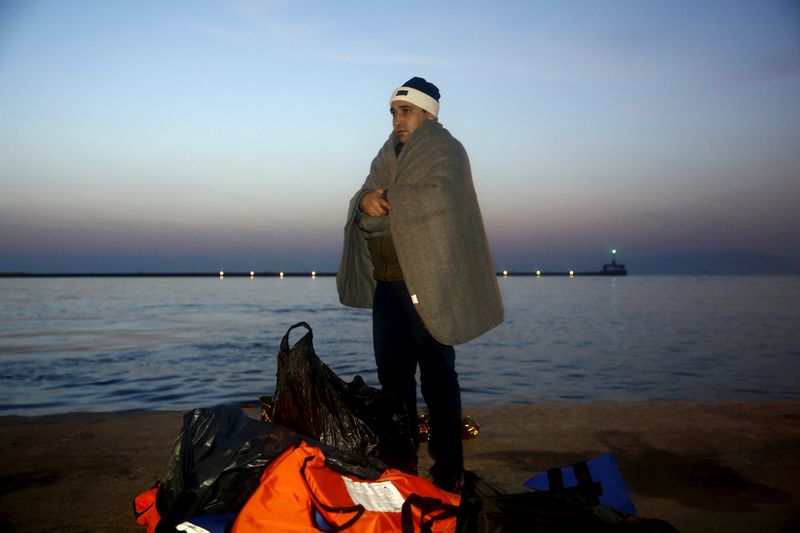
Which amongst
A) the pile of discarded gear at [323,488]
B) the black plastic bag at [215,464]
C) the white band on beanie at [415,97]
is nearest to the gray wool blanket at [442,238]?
the white band on beanie at [415,97]

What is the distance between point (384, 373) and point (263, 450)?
0.98 meters

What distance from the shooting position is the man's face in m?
3.30

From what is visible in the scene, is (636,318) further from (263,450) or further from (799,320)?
(263,450)

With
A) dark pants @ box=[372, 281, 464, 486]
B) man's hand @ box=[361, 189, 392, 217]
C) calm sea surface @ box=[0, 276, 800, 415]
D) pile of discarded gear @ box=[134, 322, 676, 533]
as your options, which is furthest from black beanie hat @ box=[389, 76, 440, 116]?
calm sea surface @ box=[0, 276, 800, 415]

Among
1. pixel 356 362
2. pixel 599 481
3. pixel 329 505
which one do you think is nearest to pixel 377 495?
pixel 329 505

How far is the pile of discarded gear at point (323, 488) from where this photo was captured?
1.83 m

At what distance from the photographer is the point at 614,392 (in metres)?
9.46

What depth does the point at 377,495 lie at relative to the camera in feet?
7.20

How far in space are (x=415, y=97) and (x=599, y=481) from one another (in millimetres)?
1958

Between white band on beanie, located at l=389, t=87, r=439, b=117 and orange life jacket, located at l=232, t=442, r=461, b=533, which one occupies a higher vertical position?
white band on beanie, located at l=389, t=87, r=439, b=117

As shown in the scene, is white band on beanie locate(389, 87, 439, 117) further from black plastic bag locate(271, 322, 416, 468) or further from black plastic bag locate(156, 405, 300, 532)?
black plastic bag locate(156, 405, 300, 532)

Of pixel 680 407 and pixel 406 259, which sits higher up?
pixel 406 259

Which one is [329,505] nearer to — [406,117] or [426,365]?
[426,365]

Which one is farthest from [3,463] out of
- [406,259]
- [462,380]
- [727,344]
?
[727,344]
